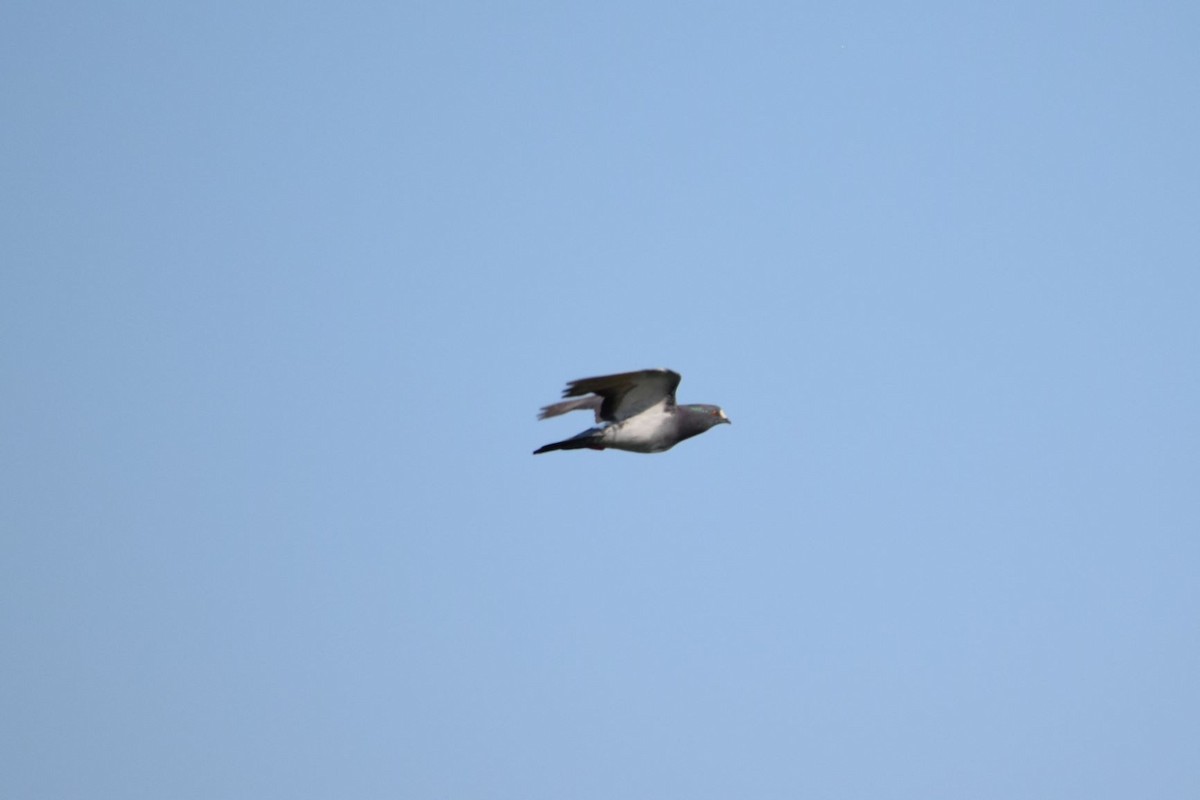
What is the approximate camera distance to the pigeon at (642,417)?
141ft

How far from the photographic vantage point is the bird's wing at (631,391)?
42000 mm

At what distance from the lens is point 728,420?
1788 inches

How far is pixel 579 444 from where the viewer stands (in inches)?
1718

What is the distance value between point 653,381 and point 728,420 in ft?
9.29

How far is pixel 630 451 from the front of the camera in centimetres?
4447

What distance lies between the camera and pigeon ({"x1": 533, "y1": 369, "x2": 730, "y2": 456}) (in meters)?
43.1

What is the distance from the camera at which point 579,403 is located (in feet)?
150

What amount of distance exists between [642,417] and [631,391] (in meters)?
0.97

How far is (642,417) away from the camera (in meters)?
Answer: 44.2

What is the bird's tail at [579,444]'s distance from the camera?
1698 inches

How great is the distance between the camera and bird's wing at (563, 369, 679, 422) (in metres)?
42.0

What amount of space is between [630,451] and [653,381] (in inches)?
75.9

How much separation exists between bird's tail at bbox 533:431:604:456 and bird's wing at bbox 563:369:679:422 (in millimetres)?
569

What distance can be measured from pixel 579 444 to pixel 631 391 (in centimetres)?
140
